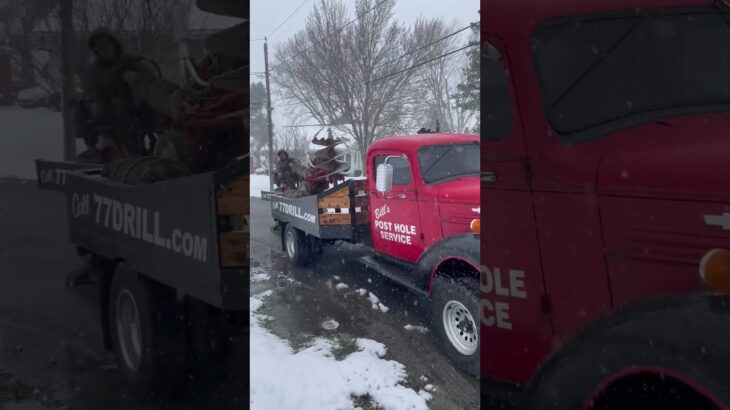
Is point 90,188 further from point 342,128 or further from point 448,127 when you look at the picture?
point 448,127

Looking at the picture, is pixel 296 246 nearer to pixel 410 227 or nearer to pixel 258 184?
pixel 258 184

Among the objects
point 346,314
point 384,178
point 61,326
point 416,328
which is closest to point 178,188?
point 61,326

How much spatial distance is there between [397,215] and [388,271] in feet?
1.69

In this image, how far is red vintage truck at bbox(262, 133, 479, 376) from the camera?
1.44 meters

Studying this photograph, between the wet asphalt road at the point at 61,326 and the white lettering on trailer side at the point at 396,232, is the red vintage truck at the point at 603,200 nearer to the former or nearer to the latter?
the wet asphalt road at the point at 61,326

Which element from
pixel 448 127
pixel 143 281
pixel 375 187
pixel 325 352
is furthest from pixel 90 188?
pixel 375 187

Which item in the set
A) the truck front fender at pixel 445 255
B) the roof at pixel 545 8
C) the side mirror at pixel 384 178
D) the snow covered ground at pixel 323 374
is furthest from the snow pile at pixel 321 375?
the roof at pixel 545 8

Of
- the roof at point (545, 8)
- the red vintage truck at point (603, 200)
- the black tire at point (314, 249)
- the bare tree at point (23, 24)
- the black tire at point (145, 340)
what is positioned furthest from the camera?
the black tire at point (314, 249)

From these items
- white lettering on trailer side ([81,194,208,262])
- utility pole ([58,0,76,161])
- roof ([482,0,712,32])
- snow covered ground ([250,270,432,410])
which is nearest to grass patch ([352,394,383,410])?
snow covered ground ([250,270,432,410])

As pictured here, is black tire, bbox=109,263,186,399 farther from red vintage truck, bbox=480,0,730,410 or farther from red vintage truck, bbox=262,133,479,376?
red vintage truck, bbox=480,0,730,410

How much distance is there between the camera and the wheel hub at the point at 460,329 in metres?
1.55

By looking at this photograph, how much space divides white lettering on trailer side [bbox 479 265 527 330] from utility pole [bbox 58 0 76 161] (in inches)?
37.0

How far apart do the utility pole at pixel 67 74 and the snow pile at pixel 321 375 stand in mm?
472

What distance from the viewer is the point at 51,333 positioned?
3.88 ft
